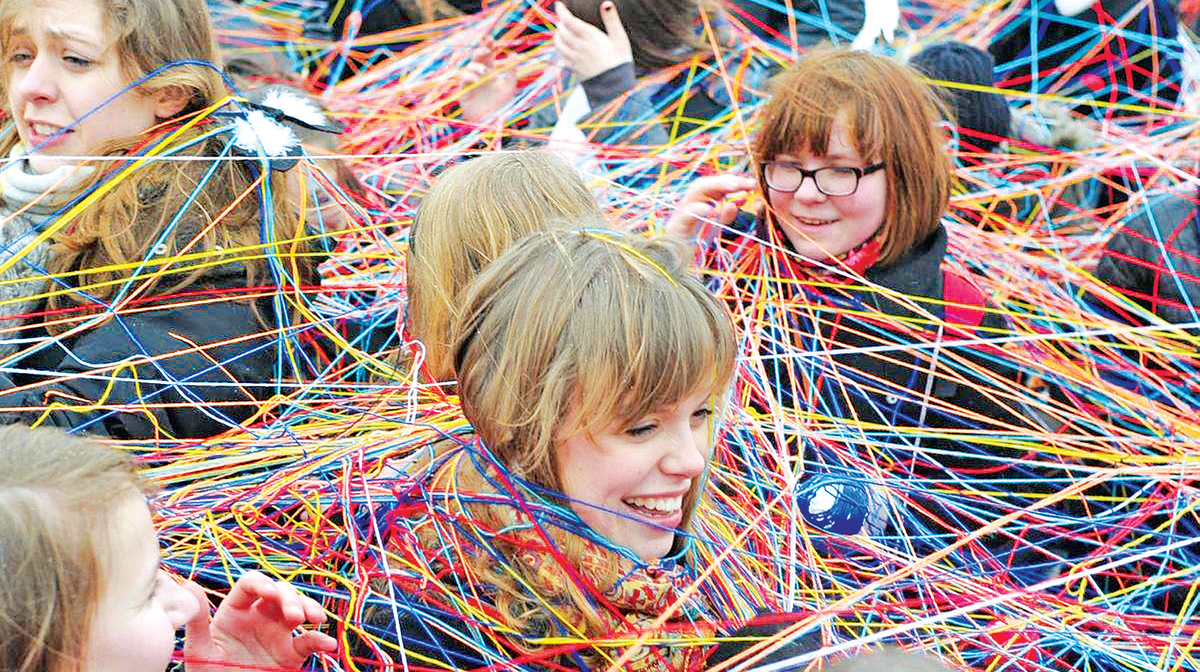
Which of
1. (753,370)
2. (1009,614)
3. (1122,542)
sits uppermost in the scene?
(753,370)

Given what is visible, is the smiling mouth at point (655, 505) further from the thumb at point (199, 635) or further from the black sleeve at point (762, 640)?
the thumb at point (199, 635)

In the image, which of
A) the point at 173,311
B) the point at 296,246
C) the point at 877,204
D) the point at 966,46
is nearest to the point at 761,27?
the point at 966,46

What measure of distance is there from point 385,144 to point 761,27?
1.40 m

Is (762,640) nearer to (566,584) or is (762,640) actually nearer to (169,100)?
(566,584)

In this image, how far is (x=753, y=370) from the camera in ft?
8.82

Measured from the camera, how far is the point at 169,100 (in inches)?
103

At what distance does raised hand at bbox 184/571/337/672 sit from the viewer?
166 centimetres

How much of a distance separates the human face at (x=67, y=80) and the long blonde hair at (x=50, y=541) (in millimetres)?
1189

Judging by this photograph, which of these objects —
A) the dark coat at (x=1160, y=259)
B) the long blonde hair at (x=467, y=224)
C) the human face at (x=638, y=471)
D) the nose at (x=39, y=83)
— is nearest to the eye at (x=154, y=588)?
the human face at (x=638, y=471)

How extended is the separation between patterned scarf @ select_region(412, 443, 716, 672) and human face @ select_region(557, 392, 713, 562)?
0.03 meters

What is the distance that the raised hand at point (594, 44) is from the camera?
12.4 feet

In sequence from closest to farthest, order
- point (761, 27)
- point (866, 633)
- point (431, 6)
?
point (866, 633)
point (761, 27)
point (431, 6)

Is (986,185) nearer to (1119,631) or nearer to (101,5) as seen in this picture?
(1119,631)

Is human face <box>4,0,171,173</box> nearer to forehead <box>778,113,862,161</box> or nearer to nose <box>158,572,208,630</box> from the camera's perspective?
nose <box>158,572,208,630</box>
